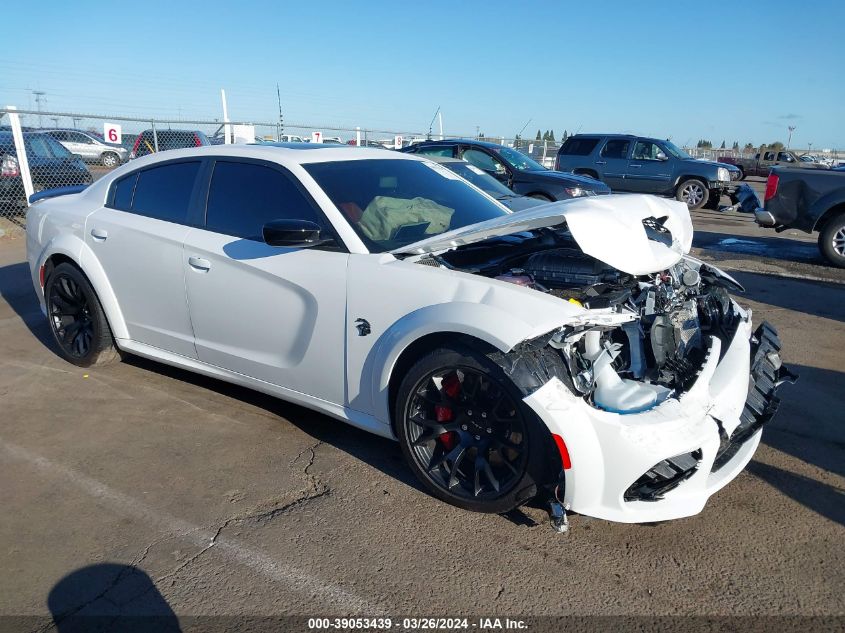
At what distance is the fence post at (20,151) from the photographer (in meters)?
10.6

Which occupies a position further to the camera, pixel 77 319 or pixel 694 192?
pixel 694 192

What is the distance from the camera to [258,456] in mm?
3676

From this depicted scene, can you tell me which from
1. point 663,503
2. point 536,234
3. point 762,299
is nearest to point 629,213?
point 536,234

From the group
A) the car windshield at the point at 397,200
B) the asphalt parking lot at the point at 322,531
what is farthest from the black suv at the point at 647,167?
the car windshield at the point at 397,200

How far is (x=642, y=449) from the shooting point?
262 cm

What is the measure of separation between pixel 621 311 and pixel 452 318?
0.84 metres

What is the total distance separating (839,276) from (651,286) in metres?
6.91

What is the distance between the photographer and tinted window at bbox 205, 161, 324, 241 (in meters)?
3.73

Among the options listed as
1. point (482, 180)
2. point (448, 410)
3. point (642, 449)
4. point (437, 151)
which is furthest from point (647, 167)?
point (642, 449)

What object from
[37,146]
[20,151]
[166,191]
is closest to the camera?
[166,191]

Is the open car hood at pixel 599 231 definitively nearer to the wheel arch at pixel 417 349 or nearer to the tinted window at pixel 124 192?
the wheel arch at pixel 417 349

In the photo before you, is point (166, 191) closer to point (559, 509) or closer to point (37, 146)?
point (559, 509)

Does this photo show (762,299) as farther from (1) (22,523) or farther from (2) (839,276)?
(1) (22,523)

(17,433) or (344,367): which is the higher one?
(344,367)
